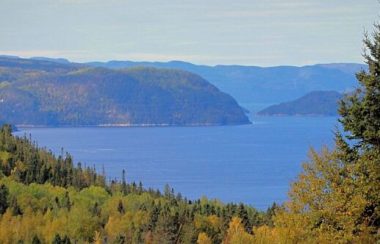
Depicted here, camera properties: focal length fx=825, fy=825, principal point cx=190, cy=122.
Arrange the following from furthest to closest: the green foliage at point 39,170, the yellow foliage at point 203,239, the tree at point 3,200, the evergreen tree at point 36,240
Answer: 1. the green foliage at point 39,170
2. the tree at point 3,200
3. the yellow foliage at point 203,239
4. the evergreen tree at point 36,240

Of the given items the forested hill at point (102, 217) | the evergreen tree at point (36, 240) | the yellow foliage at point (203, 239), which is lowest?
the forested hill at point (102, 217)

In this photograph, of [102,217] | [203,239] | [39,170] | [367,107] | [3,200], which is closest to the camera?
[367,107]

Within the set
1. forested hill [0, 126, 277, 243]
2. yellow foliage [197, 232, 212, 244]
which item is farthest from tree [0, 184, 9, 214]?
yellow foliage [197, 232, 212, 244]

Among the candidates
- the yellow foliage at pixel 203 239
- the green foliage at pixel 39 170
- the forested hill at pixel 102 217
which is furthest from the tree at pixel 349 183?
the green foliage at pixel 39 170

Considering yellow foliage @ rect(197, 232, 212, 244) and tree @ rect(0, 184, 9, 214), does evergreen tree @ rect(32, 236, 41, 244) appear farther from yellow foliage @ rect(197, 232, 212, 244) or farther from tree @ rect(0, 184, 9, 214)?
tree @ rect(0, 184, 9, 214)

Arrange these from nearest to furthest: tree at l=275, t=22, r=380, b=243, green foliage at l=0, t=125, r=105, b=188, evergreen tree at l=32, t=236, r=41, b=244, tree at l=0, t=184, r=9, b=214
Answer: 1. tree at l=275, t=22, r=380, b=243
2. evergreen tree at l=32, t=236, r=41, b=244
3. tree at l=0, t=184, r=9, b=214
4. green foliage at l=0, t=125, r=105, b=188

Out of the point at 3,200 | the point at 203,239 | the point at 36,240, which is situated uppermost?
the point at 36,240

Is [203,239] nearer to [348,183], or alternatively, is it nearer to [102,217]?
[102,217]

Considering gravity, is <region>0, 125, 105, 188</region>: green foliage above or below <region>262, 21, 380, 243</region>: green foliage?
below

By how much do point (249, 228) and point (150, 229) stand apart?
492 inches

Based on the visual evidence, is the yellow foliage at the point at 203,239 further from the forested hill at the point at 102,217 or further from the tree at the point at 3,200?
the tree at the point at 3,200

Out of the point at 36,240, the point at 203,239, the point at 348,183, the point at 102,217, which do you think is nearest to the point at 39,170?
the point at 102,217

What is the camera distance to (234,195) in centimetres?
19650

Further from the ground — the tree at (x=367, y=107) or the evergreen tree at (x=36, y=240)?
the tree at (x=367, y=107)
